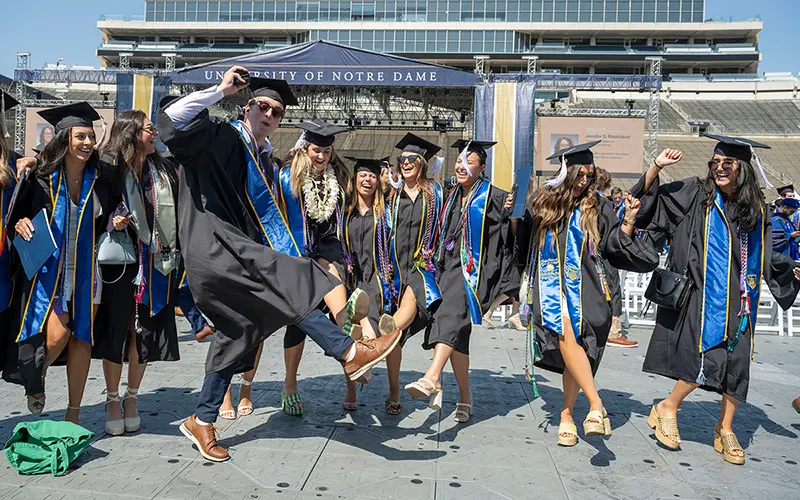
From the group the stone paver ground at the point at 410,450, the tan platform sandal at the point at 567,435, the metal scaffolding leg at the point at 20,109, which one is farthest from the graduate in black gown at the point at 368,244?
the metal scaffolding leg at the point at 20,109

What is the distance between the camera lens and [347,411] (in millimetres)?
4977

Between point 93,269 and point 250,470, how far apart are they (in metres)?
1.44

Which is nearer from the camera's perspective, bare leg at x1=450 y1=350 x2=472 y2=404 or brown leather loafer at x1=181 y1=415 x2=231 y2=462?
brown leather loafer at x1=181 y1=415 x2=231 y2=462

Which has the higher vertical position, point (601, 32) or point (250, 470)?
point (601, 32)

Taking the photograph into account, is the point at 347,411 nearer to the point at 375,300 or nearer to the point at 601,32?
the point at 375,300

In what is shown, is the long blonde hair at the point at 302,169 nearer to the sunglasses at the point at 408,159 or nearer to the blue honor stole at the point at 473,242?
the sunglasses at the point at 408,159

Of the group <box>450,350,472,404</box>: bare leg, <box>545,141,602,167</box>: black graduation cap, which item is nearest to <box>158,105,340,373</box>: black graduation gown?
<box>450,350,472,404</box>: bare leg

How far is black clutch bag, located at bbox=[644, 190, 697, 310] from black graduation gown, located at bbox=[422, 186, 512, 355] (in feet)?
3.15

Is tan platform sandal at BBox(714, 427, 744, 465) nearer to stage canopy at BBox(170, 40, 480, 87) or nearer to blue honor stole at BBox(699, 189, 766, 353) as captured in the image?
blue honor stole at BBox(699, 189, 766, 353)

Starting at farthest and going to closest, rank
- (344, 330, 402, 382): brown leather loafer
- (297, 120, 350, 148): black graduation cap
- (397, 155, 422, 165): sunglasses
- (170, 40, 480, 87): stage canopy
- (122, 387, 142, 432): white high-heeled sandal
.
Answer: (170, 40, 480, 87): stage canopy → (397, 155, 422, 165): sunglasses → (297, 120, 350, 148): black graduation cap → (122, 387, 142, 432): white high-heeled sandal → (344, 330, 402, 382): brown leather loafer

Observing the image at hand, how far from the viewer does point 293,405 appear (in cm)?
480

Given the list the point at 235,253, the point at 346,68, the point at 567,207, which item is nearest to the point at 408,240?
the point at 567,207

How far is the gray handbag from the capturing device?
4.06 metres

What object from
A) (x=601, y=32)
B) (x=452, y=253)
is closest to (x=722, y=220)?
(x=452, y=253)
